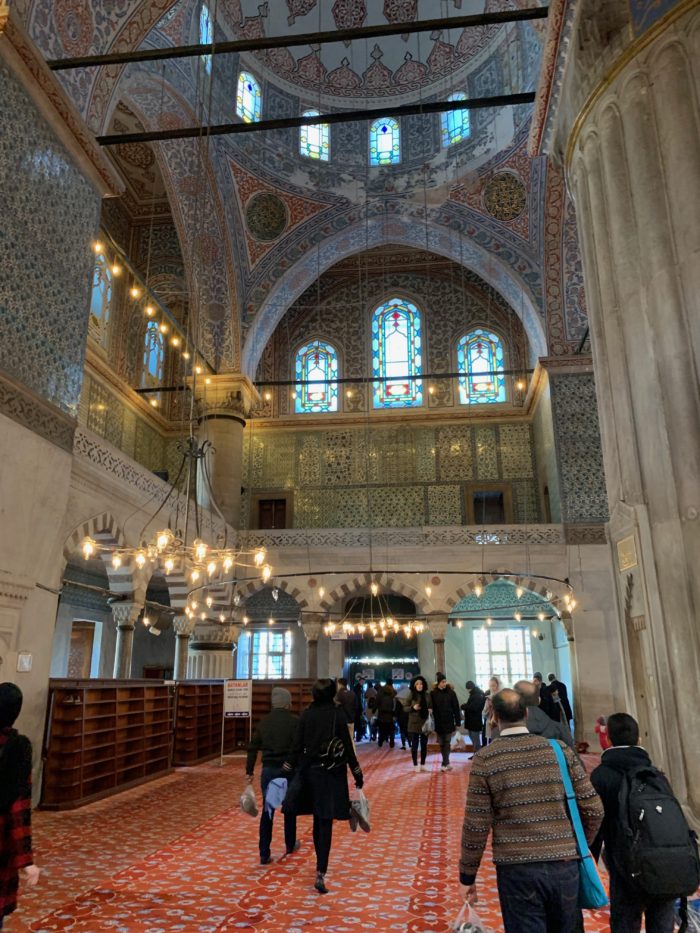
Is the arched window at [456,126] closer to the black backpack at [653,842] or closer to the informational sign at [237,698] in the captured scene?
the informational sign at [237,698]

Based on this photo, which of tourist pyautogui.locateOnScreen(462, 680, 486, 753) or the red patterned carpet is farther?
tourist pyautogui.locateOnScreen(462, 680, 486, 753)

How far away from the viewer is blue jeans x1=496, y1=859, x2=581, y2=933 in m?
1.94

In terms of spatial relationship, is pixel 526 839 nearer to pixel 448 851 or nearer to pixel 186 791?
pixel 448 851

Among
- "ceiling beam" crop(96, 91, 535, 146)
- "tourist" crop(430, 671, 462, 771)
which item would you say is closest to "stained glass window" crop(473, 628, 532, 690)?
"tourist" crop(430, 671, 462, 771)

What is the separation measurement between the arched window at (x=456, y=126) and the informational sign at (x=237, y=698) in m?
11.0

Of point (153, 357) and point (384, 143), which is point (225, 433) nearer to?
point (153, 357)

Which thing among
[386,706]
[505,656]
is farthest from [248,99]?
[505,656]

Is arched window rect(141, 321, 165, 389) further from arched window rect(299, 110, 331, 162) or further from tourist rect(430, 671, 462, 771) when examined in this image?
tourist rect(430, 671, 462, 771)

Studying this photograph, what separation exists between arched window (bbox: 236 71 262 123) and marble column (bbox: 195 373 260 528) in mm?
4952

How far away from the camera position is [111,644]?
15148 mm

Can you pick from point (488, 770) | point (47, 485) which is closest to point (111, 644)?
point (47, 485)

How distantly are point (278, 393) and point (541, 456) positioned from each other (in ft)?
20.1

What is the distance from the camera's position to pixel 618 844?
225 centimetres

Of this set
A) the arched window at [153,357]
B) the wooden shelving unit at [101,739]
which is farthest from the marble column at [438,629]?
the arched window at [153,357]
